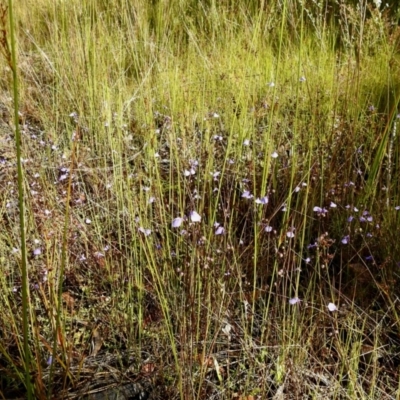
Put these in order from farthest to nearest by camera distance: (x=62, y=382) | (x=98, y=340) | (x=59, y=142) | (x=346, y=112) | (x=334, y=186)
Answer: (x=59, y=142)
(x=346, y=112)
(x=334, y=186)
(x=98, y=340)
(x=62, y=382)

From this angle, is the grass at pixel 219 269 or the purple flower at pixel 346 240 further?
the purple flower at pixel 346 240

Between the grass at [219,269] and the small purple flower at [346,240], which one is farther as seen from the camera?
the small purple flower at [346,240]

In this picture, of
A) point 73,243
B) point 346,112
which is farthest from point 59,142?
point 346,112

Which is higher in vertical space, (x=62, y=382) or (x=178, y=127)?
(x=178, y=127)

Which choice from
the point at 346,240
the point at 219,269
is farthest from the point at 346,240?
the point at 219,269

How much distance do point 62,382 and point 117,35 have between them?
225 cm

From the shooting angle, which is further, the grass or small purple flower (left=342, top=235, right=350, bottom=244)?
small purple flower (left=342, top=235, right=350, bottom=244)

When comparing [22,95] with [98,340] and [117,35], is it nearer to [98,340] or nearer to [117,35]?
[117,35]

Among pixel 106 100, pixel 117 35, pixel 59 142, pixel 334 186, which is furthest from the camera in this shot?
pixel 117 35

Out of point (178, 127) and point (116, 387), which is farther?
point (178, 127)

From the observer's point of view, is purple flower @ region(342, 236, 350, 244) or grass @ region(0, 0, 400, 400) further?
purple flower @ region(342, 236, 350, 244)

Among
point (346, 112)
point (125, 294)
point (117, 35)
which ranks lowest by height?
point (125, 294)

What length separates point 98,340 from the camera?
152cm

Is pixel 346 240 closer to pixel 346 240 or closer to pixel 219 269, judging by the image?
pixel 346 240
